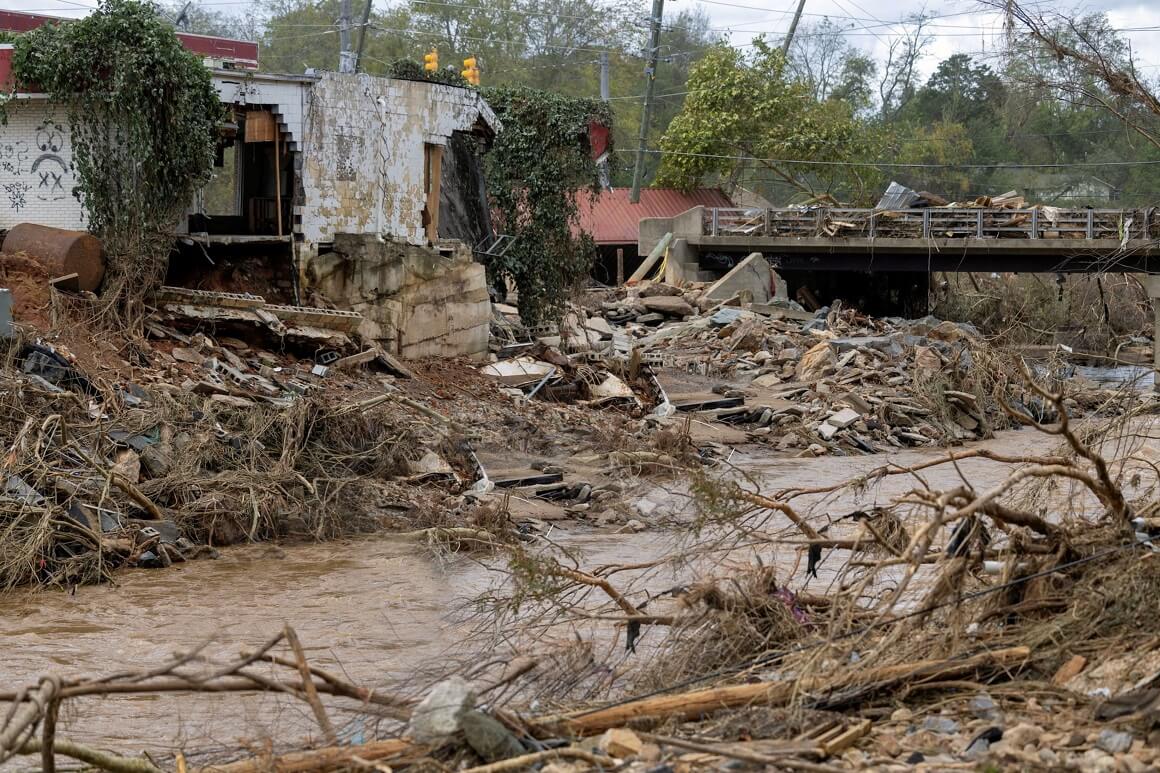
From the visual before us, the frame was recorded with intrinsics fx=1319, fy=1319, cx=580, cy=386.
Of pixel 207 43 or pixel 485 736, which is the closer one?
pixel 485 736

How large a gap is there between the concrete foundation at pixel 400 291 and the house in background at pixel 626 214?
17.5 metres

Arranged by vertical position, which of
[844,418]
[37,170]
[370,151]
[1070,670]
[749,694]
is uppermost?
[370,151]

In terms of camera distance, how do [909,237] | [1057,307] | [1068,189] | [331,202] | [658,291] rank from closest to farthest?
[331,202], [909,237], [658,291], [1057,307], [1068,189]

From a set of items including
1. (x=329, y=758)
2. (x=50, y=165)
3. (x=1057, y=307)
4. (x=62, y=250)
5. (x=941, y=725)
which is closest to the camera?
(x=329, y=758)

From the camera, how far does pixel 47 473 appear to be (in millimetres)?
12492

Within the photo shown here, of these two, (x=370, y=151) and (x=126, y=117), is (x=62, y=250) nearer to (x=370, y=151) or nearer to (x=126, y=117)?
(x=126, y=117)

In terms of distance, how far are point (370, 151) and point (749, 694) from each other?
53.8 feet

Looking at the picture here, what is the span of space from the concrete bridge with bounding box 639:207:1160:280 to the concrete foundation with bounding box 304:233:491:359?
46.6 feet

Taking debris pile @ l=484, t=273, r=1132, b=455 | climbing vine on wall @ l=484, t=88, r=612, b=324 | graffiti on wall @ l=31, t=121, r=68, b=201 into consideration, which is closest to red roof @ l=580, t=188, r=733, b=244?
debris pile @ l=484, t=273, r=1132, b=455

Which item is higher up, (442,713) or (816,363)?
(442,713)

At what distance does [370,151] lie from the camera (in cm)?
2127

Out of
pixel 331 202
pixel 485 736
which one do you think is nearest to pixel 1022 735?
pixel 485 736

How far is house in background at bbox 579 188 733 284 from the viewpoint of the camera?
134 feet

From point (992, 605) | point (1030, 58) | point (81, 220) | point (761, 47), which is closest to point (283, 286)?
point (81, 220)
